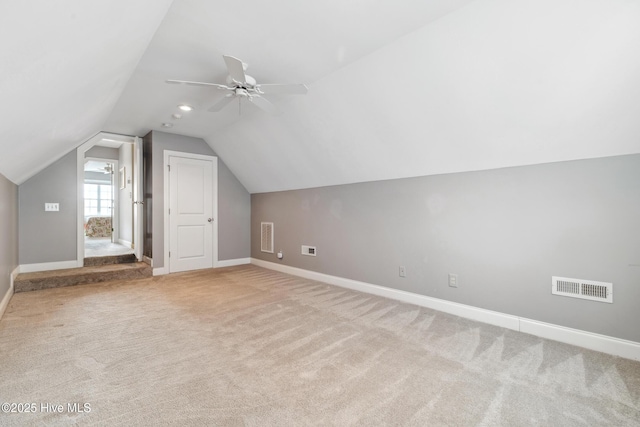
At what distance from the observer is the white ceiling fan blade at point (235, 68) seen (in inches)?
86.3

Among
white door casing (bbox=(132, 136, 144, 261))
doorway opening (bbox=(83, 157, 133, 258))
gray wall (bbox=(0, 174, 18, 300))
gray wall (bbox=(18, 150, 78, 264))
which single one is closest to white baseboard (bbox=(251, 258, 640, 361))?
white door casing (bbox=(132, 136, 144, 261))

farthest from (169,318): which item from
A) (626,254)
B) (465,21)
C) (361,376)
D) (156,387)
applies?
(626,254)

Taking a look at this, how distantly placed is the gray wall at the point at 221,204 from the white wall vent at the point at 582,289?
5.28 metres

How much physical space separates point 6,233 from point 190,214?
246 cm

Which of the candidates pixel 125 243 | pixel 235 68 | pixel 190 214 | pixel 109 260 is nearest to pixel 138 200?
pixel 190 214

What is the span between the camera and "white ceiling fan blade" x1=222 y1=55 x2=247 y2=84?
7.19 ft

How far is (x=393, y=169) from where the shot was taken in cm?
358

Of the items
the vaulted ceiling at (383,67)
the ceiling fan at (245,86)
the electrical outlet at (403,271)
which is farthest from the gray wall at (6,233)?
the electrical outlet at (403,271)

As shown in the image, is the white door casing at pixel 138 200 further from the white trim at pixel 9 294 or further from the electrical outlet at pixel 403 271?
the electrical outlet at pixel 403 271

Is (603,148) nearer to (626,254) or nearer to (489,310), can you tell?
(626,254)

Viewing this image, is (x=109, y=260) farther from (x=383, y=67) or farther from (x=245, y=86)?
(x=383, y=67)

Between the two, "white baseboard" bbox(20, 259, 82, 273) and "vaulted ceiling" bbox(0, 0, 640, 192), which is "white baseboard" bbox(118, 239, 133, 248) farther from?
"vaulted ceiling" bbox(0, 0, 640, 192)

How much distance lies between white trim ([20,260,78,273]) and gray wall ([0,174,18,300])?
428 mm

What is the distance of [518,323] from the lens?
2.70 metres
